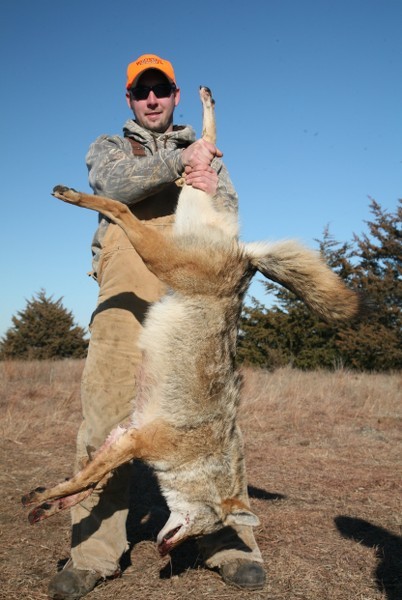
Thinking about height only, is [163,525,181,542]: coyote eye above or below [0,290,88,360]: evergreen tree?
below

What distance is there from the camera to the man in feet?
12.2

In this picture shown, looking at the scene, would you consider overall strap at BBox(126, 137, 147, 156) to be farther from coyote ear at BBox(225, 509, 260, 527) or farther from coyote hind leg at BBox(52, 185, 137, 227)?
coyote ear at BBox(225, 509, 260, 527)

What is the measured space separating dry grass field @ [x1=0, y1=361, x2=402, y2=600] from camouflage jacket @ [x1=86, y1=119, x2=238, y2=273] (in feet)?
7.52

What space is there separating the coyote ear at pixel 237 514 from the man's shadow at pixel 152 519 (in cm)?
62

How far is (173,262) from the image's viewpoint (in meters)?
3.64

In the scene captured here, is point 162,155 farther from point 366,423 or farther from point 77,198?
point 366,423

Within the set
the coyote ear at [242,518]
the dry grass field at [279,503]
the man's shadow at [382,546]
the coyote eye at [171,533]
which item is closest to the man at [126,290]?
the dry grass field at [279,503]

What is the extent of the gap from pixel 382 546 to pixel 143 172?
3.42 metres

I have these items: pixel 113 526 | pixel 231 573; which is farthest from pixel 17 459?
pixel 231 573

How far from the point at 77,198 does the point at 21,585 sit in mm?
2513

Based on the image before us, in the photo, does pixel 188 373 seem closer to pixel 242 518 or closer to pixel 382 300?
pixel 242 518

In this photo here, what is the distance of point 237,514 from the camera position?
3.71 m

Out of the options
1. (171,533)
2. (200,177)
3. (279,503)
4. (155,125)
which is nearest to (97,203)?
(200,177)

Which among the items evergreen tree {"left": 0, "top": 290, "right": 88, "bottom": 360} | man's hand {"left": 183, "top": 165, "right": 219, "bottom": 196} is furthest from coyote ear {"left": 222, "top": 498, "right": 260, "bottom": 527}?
evergreen tree {"left": 0, "top": 290, "right": 88, "bottom": 360}
